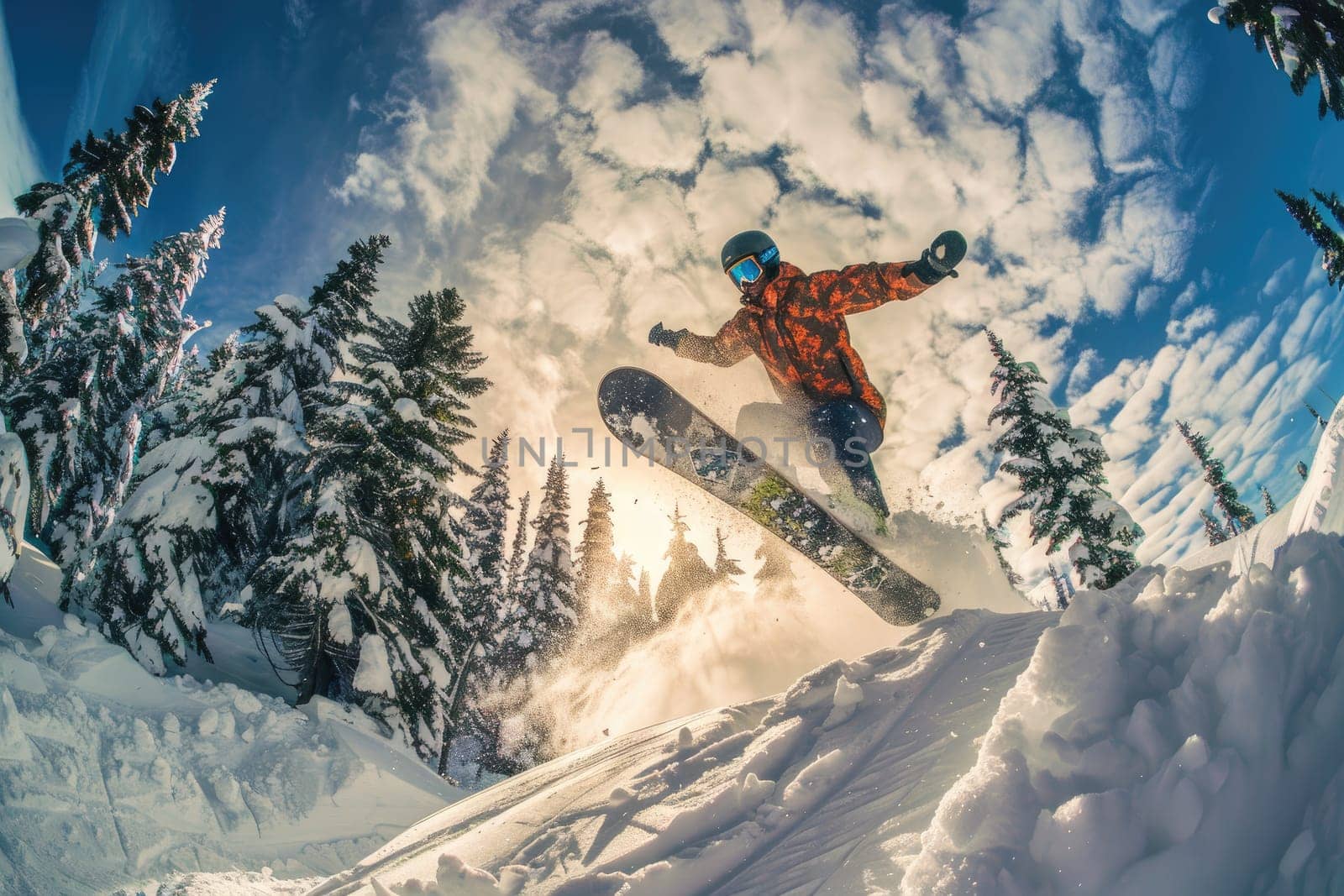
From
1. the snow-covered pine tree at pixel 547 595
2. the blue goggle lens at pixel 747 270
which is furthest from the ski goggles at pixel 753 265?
the snow-covered pine tree at pixel 547 595

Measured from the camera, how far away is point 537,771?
235 inches

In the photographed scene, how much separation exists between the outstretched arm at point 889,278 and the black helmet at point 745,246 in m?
0.84

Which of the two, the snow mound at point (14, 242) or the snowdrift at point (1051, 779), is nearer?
the snowdrift at point (1051, 779)

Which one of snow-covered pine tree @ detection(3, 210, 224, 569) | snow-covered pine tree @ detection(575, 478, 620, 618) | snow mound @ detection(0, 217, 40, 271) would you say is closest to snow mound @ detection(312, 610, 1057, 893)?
snow mound @ detection(0, 217, 40, 271)

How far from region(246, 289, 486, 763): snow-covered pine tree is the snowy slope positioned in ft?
5.00

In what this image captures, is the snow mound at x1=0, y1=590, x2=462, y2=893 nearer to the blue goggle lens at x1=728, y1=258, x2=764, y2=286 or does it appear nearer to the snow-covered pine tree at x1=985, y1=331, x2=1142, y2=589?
the blue goggle lens at x1=728, y1=258, x2=764, y2=286

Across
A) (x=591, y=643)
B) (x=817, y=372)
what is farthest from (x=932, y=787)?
(x=591, y=643)

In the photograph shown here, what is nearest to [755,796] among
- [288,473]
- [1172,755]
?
[1172,755]

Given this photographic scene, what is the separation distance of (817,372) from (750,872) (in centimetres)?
626

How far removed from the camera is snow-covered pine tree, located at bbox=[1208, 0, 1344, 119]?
33.3 ft

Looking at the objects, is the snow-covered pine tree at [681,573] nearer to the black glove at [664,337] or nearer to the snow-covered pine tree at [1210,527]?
the black glove at [664,337]

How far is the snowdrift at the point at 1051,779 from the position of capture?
1.88 m

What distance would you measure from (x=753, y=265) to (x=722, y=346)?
1.43m

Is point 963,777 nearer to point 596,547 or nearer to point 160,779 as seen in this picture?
point 160,779
